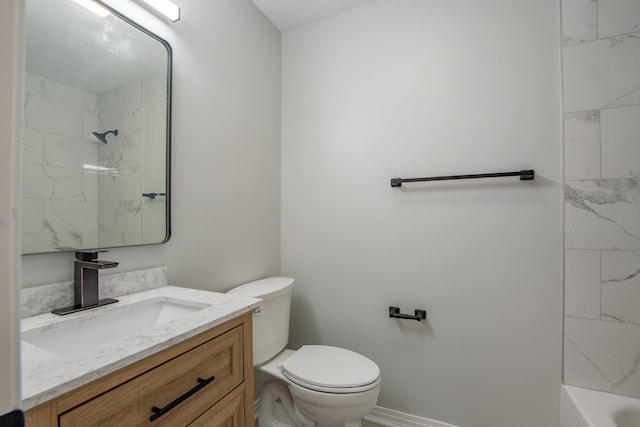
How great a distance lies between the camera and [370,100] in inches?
69.4

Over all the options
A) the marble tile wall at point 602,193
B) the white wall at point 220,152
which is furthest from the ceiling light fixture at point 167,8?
the marble tile wall at point 602,193

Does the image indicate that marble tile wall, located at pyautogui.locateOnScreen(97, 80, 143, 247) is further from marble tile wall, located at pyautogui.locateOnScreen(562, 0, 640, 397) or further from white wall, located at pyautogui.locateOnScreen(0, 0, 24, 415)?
marble tile wall, located at pyautogui.locateOnScreen(562, 0, 640, 397)

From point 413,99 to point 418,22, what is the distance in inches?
16.4

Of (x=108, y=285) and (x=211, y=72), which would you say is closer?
(x=108, y=285)

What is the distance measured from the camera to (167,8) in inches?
46.4

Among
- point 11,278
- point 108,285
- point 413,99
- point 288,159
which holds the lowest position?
point 108,285

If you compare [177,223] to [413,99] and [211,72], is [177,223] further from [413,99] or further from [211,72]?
[413,99]

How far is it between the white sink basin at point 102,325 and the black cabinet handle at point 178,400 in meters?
0.23

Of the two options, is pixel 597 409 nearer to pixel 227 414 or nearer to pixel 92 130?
pixel 227 414

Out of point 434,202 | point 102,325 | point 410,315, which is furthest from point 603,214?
point 102,325

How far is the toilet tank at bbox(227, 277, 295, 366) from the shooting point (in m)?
1.41

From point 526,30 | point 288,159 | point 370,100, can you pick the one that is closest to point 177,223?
point 288,159

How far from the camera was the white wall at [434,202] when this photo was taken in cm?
142

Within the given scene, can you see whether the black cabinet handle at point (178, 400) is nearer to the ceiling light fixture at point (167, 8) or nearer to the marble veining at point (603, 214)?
the ceiling light fixture at point (167, 8)
